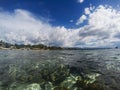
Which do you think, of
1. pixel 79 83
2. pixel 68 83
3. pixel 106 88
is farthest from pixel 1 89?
pixel 106 88

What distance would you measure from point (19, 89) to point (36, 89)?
1876 millimetres

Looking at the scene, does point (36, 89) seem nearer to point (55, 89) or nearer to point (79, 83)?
point (55, 89)

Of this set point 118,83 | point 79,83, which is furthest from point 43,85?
point 118,83

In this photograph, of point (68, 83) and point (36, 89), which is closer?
point (36, 89)

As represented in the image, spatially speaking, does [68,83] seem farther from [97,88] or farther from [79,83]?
[97,88]

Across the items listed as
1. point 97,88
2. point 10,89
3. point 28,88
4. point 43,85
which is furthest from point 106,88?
point 10,89

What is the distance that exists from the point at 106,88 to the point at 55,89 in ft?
19.3

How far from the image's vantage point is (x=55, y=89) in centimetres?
1681

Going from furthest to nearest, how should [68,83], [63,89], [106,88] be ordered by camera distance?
[68,83] → [106,88] → [63,89]

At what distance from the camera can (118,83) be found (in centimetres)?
1975

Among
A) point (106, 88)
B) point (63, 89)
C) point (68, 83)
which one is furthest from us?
point (68, 83)

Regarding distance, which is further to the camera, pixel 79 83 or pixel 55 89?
pixel 79 83

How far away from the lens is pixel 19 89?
16859 mm

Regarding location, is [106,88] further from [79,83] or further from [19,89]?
[19,89]
